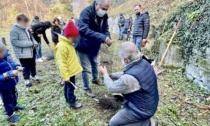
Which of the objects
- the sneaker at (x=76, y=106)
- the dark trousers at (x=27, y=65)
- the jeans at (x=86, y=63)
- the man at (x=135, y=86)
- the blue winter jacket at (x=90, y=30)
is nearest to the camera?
the man at (x=135, y=86)

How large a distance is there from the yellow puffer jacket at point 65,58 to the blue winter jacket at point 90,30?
1.52 feet

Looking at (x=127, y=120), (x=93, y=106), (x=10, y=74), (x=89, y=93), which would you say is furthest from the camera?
(x=89, y=93)

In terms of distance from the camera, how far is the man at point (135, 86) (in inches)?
98.3

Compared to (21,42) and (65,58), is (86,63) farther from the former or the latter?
(21,42)

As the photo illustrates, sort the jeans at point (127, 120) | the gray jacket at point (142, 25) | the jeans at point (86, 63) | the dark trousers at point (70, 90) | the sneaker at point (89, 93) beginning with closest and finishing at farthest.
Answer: the jeans at point (127, 120), the dark trousers at point (70, 90), the jeans at point (86, 63), the sneaker at point (89, 93), the gray jacket at point (142, 25)

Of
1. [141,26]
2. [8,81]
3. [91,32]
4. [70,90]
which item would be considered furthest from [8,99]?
[141,26]

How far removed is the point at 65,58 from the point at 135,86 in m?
1.51

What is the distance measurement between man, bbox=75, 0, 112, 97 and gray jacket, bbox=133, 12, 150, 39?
7.91 ft

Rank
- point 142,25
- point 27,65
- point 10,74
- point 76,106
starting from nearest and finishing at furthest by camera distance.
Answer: point 10,74, point 76,106, point 27,65, point 142,25

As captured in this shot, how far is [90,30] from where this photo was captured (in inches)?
149

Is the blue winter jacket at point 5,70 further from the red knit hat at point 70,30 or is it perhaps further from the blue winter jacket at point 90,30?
the blue winter jacket at point 90,30

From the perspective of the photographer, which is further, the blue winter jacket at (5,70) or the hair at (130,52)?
the blue winter jacket at (5,70)

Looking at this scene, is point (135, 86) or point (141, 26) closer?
point (135, 86)

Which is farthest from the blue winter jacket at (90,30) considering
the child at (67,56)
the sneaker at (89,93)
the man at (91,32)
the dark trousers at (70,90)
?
the sneaker at (89,93)
